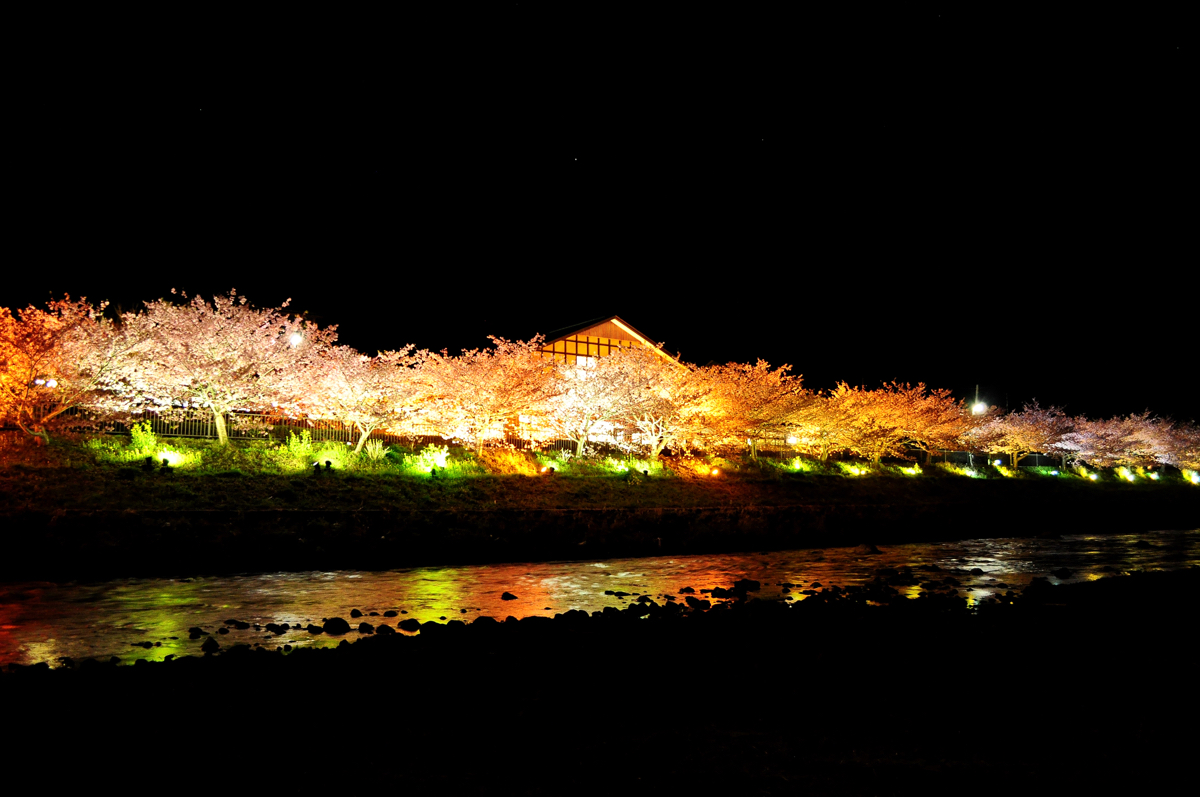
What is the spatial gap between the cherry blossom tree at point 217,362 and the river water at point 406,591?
11952mm

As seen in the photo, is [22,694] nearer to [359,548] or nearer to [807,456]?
[359,548]

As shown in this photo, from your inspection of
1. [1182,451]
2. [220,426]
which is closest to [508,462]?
[220,426]

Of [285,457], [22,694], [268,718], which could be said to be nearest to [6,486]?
[285,457]

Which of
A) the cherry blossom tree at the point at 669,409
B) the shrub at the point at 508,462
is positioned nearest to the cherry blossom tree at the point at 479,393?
the shrub at the point at 508,462

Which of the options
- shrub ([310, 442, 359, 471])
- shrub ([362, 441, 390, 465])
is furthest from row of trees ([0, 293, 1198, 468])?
shrub ([310, 442, 359, 471])

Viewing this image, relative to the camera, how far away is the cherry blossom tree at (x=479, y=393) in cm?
3150

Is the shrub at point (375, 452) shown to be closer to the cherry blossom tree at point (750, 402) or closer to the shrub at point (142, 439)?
the shrub at point (142, 439)

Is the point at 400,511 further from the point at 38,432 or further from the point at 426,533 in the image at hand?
the point at 38,432

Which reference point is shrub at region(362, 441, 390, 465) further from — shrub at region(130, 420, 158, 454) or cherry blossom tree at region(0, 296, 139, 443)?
cherry blossom tree at region(0, 296, 139, 443)

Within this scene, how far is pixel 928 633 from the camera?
9.27m

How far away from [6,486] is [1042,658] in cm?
2302

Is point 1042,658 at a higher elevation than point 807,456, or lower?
lower

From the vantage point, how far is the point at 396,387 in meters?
29.4

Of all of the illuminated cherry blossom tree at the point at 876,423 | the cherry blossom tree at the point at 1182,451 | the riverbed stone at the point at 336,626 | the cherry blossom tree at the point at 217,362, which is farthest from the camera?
the cherry blossom tree at the point at 1182,451
